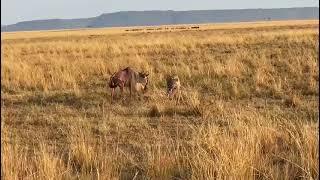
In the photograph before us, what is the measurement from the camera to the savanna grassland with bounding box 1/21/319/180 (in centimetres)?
437

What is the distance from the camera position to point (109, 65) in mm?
14547

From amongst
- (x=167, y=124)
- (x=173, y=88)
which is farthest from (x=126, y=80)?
(x=167, y=124)

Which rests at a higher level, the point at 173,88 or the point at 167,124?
the point at 173,88

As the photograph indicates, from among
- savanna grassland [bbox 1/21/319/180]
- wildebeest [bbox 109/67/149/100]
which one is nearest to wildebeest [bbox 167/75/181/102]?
savanna grassland [bbox 1/21/319/180]

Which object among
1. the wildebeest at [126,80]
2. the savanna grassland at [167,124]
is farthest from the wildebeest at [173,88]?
the wildebeest at [126,80]

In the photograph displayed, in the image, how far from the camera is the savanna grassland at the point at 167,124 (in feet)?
14.3

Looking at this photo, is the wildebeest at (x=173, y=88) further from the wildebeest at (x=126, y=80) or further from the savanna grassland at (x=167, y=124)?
the wildebeest at (x=126, y=80)

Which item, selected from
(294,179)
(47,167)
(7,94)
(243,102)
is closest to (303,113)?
(243,102)

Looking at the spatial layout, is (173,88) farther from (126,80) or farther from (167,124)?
(167,124)

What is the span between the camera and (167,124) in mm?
7402

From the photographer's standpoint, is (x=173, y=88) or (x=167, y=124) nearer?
(x=167, y=124)

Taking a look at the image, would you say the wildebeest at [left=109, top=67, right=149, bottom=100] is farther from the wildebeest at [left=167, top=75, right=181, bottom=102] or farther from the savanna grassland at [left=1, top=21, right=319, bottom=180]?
the wildebeest at [left=167, top=75, right=181, bottom=102]

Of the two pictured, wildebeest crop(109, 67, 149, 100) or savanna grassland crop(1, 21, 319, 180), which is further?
wildebeest crop(109, 67, 149, 100)

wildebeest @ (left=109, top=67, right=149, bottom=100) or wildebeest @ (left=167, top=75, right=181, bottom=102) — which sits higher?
wildebeest @ (left=109, top=67, right=149, bottom=100)
